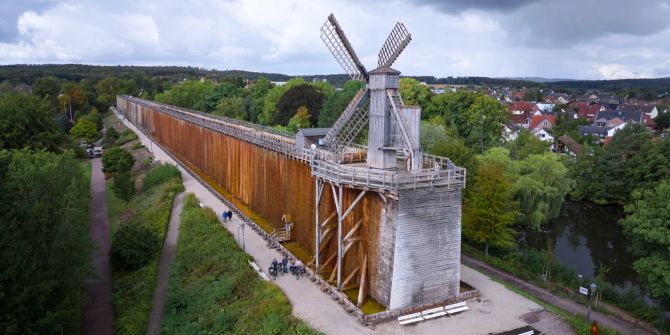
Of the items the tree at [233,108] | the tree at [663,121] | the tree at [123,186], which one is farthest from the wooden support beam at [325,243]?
the tree at [663,121]

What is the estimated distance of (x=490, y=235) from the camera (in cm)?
3180

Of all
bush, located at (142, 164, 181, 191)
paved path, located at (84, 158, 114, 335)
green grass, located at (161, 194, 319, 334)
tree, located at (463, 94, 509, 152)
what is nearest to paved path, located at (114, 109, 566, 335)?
green grass, located at (161, 194, 319, 334)

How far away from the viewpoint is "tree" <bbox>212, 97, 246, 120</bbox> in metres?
84.3

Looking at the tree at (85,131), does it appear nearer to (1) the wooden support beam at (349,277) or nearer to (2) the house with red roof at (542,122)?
(1) the wooden support beam at (349,277)

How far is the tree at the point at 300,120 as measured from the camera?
203 ft

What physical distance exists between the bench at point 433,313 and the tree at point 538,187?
21.3m

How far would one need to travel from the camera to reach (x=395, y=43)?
73.9 feet

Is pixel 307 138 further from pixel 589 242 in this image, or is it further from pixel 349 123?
pixel 589 242

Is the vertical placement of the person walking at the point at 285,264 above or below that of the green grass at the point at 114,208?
above

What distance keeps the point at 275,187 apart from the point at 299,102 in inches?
1506

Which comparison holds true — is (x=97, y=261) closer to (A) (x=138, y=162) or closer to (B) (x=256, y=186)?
(B) (x=256, y=186)

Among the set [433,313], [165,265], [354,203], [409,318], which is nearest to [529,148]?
[433,313]

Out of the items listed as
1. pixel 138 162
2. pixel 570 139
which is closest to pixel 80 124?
pixel 138 162

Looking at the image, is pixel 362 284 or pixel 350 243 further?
pixel 350 243
